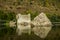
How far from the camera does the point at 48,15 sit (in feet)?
33.7

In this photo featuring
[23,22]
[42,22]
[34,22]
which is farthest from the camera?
[42,22]

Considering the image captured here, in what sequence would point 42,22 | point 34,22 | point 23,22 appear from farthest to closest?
point 42,22 < point 34,22 < point 23,22

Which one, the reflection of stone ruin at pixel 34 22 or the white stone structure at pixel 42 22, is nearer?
the reflection of stone ruin at pixel 34 22

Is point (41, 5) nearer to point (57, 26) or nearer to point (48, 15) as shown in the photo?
point (48, 15)

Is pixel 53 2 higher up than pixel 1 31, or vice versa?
pixel 53 2

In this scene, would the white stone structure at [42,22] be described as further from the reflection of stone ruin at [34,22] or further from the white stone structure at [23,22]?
the white stone structure at [23,22]

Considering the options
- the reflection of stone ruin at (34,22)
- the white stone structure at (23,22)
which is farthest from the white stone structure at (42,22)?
the white stone structure at (23,22)

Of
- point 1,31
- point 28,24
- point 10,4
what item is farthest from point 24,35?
point 10,4

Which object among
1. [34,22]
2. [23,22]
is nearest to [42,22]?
[34,22]

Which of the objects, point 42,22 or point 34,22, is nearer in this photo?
point 34,22

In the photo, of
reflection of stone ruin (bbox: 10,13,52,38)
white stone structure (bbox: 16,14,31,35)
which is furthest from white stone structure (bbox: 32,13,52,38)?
white stone structure (bbox: 16,14,31,35)

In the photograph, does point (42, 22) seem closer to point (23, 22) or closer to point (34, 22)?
point (34, 22)

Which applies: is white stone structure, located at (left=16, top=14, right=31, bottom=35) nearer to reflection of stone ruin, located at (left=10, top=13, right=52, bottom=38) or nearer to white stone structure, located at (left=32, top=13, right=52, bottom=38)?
reflection of stone ruin, located at (left=10, top=13, right=52, bottom=38)

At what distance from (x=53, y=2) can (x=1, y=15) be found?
2988mm
